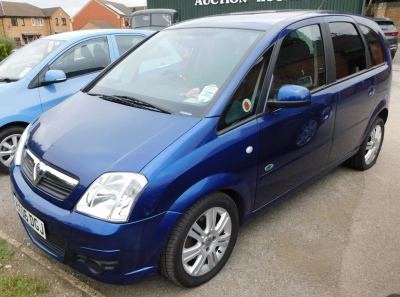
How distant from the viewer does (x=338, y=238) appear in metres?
3.04

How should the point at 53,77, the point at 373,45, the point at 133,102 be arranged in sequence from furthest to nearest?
the point at 53,77 → the point at 373,45 → the point at 133,102

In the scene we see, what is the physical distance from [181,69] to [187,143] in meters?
0.93

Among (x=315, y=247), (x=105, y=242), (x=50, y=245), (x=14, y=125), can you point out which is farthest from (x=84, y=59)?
(x=315, y=247)

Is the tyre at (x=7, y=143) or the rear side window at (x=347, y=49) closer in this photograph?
the rear side window at (x=347, y=49)

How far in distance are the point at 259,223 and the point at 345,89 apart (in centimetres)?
146

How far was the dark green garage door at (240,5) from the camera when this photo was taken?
1800 cm

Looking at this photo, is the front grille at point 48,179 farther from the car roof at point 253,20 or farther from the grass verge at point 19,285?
the car roof at point 253,20

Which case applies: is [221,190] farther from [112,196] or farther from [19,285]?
[19,285]

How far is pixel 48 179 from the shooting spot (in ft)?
7.39

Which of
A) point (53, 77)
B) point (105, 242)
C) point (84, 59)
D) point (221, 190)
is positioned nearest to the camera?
point (105, 242)

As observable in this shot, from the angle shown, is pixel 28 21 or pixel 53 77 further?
pixel 28 21

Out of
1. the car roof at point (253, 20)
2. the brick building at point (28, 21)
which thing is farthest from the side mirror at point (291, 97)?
the brick building at point (28, 21)

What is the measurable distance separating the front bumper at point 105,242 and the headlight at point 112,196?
5 centimetres

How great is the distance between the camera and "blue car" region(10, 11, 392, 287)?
2055 mm
